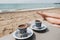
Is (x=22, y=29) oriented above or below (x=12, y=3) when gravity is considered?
above

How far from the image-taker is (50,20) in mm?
1190

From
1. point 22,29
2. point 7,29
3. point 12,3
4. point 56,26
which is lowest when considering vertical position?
point 12,3

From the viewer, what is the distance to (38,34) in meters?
0.92

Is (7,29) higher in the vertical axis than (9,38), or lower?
lower

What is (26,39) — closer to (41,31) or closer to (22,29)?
(22,29)

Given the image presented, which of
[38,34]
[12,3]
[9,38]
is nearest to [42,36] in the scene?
[38,34]

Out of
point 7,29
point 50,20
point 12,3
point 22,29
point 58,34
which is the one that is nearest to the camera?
point 22,29

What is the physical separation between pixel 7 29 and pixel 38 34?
117 cm

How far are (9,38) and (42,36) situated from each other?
256 mm

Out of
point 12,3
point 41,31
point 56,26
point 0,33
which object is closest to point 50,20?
point 56,26

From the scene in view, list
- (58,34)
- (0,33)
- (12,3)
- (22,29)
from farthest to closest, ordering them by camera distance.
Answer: (12,3) < (0,33) < (58,34) < (22,29)

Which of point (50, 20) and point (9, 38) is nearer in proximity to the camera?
point (9, 38)

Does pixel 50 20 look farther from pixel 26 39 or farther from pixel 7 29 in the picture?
pixel 7 29

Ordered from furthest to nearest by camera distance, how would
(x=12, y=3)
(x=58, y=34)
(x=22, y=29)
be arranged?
(x=12, y=3), (x=58, y=34), (x=22, y=29)
